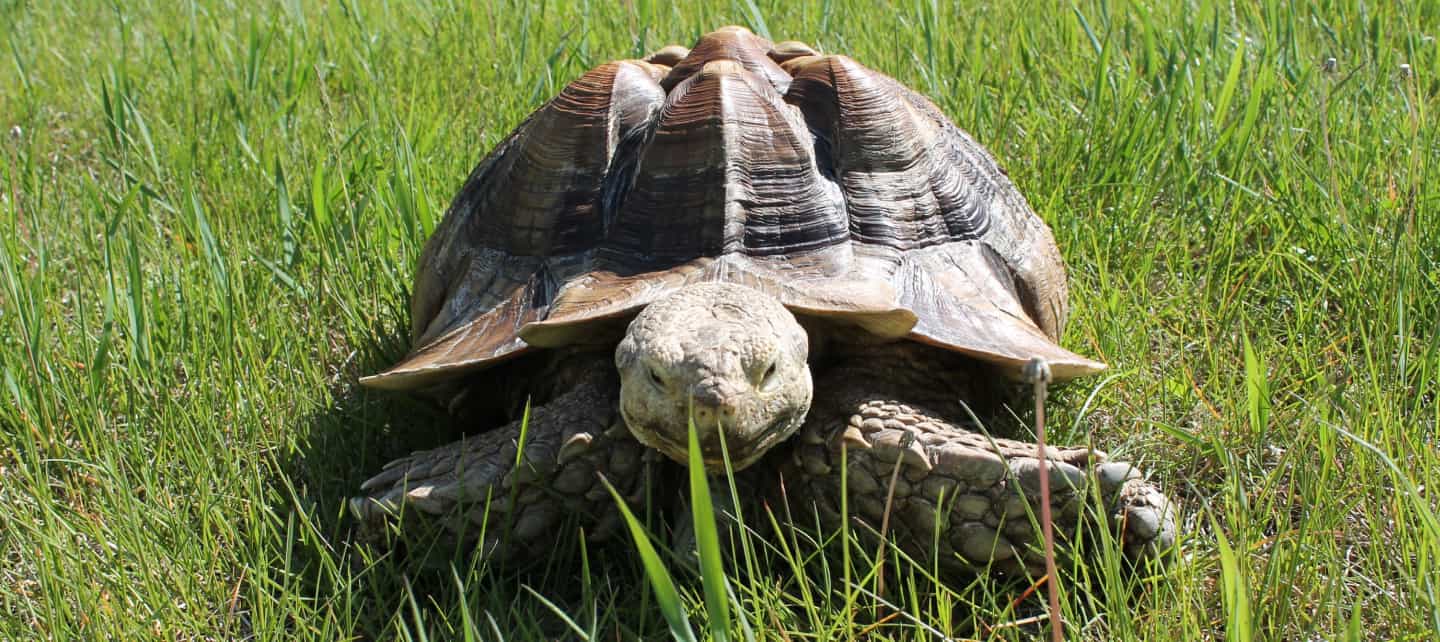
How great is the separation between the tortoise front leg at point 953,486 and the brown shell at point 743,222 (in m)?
0.16

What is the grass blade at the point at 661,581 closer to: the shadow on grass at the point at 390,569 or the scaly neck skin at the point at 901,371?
the shadow on grass at the point at 390,569

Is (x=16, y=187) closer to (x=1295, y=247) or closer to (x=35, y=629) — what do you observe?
(x=35, y=629)

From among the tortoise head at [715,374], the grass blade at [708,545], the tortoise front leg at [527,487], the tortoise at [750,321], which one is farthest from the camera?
the tortoise front leg at [527,487]

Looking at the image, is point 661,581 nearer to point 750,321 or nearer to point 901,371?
point 750,321

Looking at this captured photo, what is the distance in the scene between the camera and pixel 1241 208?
2.96m

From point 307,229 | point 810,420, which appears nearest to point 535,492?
point 810,420

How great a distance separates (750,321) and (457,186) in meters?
1.59

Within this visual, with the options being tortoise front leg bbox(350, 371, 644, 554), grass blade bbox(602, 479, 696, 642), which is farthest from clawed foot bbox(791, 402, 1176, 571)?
grass blade bbox(602, 479, 696, 642)

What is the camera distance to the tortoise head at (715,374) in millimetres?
1680

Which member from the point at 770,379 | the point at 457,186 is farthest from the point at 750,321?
the point at 457,186

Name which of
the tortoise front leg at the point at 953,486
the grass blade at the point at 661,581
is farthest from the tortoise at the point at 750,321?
the grass blade at the point at 661,581

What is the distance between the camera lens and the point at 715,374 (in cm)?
167

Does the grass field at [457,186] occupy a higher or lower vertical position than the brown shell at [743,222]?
lower

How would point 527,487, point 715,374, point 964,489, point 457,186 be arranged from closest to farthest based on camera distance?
point 715,374 → point 964,489 → point 527,487 → point 457,186
